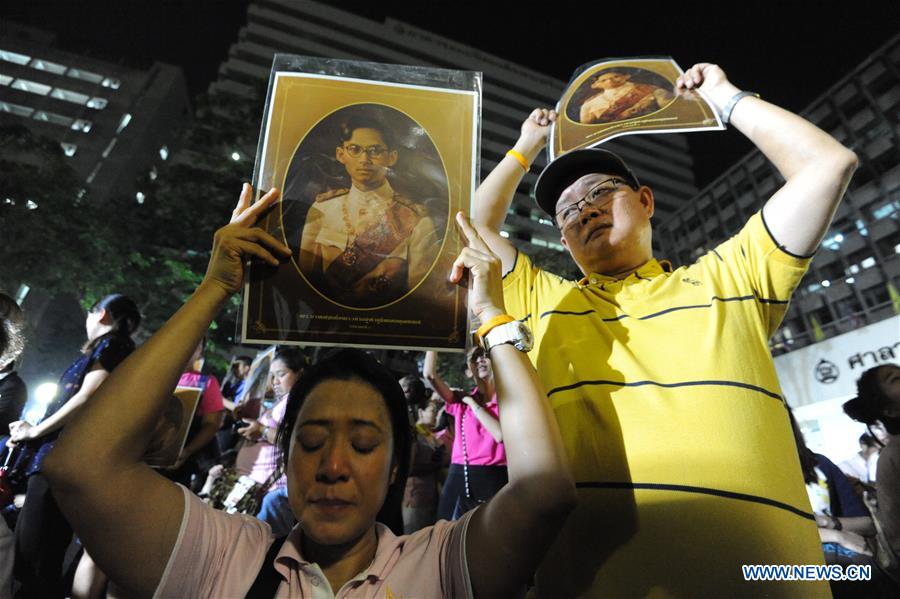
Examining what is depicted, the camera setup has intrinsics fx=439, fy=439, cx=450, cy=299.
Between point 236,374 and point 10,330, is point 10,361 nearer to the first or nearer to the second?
point 10,330

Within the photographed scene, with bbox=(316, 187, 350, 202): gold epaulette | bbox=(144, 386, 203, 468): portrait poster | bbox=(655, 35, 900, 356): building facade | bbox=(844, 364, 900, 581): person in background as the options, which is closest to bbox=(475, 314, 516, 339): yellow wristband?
bbox=(316, 187, 350, 202): gold epaulette

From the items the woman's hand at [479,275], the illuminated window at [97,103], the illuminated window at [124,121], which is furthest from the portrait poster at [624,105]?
the illuminated window at [97,103]

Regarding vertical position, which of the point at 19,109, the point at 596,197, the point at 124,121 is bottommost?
the point at 596,197

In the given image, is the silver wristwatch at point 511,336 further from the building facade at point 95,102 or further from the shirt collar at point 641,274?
the building facade at point 95,102

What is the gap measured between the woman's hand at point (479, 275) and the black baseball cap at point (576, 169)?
72 cm

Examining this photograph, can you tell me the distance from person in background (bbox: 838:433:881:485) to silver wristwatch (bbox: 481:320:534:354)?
5.59m

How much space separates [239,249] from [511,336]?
2.86 feet

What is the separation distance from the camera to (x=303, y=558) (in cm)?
133

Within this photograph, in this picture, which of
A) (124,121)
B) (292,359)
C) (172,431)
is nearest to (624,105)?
(172,431)

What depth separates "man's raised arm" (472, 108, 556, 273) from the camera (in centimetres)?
184

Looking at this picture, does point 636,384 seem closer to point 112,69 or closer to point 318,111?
point 318,111

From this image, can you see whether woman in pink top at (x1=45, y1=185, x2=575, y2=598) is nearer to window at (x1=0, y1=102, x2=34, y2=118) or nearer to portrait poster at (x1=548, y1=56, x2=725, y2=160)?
portrait poster at (x1=548, y1=56, x2=725, y2=160)

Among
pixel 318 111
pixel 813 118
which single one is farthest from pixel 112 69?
→ pixel 813 118

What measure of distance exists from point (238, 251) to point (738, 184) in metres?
47.7
